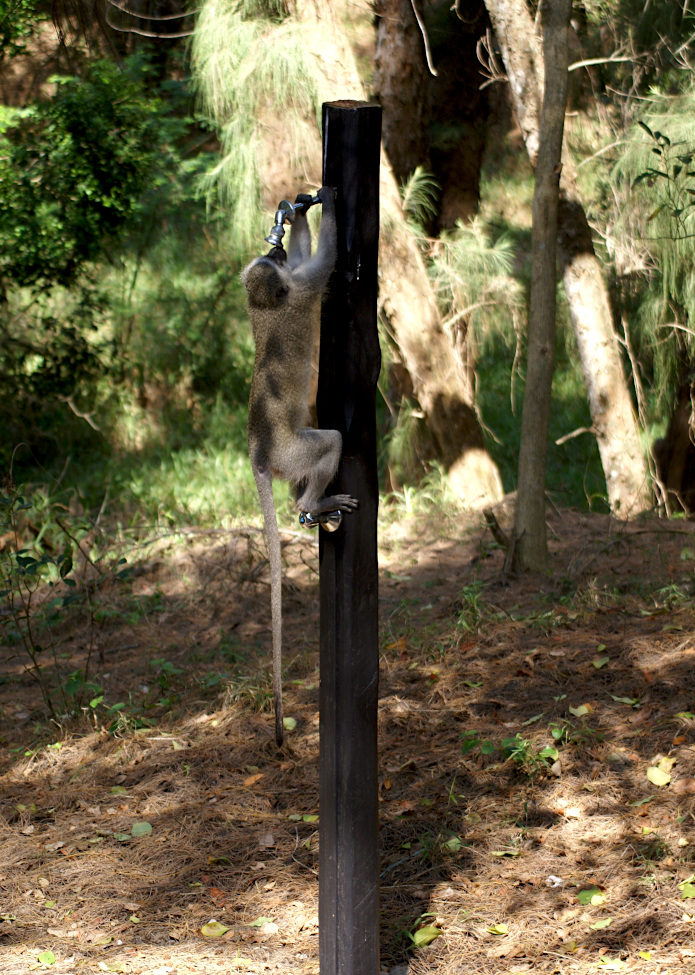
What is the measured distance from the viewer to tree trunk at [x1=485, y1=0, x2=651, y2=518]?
7.52 metres

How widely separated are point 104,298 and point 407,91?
12.2ft

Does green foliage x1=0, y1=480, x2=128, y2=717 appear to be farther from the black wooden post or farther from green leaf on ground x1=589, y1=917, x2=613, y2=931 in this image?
green leaf on ground x1=589, y1=917, x2=613, y2=931

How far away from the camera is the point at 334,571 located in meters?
2.88

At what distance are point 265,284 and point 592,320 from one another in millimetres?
5130

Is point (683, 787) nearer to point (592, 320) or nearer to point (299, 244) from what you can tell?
point (299, 244)

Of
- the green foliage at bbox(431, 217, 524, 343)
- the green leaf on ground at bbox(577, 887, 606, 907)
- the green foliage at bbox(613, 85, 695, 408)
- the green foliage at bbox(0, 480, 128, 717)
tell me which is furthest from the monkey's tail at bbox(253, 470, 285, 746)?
the green foliage at bbox(431, 217, 524, 343)

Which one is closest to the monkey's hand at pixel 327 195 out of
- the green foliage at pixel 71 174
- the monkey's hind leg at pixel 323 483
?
the monkey's hind leg at pixel 323 483

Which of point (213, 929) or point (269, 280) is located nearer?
point (269, 280)

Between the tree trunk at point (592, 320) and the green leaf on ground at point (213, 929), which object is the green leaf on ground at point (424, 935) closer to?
the green leaf on ground at point (213, 929)

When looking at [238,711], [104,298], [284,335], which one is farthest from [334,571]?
[104,298]

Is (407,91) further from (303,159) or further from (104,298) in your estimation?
(104,298)

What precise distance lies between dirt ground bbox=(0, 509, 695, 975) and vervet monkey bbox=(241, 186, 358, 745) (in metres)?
0.97

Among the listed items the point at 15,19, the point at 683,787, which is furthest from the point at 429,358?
the point at 683,787

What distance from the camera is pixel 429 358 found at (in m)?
8.21
